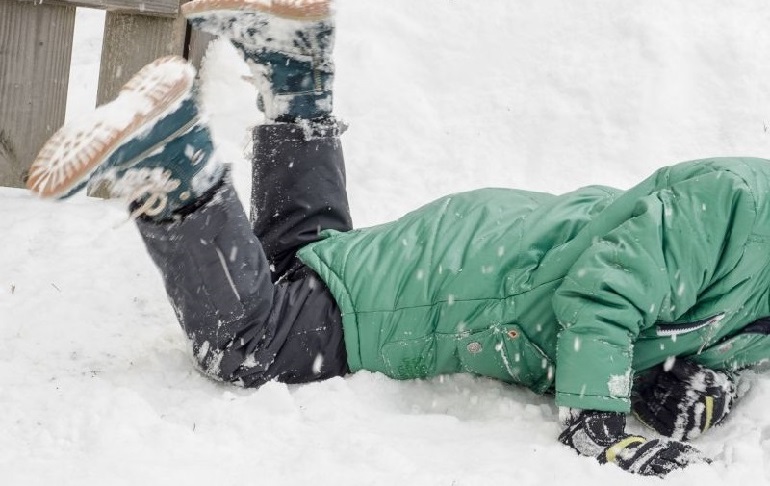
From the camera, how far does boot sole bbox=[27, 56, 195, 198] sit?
6.81 ft

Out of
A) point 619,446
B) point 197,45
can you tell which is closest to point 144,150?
point 619,446

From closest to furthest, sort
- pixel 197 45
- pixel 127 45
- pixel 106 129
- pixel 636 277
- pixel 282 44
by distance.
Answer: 1. pixel 106 129
2. pixel 636 277
3. pixel 282 44
4. pixel 127 45
5. pixel 197 45

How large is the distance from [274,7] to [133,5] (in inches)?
54.6

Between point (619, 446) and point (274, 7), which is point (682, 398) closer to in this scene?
point (619, 446)

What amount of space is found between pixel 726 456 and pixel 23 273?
2180 millimetres

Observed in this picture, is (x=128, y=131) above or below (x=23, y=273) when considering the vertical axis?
above

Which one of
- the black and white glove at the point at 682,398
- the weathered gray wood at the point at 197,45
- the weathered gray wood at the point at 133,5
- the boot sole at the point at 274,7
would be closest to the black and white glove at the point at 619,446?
the black and white glove at the point at 682,398

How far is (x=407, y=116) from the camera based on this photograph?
4.43 m

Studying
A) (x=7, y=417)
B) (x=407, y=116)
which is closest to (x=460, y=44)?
(x=407, y=116)

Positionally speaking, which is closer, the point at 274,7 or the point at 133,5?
the point at 274,7

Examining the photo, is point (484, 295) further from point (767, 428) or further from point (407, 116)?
point (407, 116)

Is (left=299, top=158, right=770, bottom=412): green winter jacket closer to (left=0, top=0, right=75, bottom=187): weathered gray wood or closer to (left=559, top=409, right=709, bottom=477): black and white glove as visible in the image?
(left=559, top=409, right=709, bottom=477): black and white glove

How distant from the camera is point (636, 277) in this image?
226 centimetres

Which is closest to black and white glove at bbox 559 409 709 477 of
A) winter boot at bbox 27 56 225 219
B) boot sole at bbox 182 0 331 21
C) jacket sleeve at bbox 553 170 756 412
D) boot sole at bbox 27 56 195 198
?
jacket sleeve at bbox 553 170 756 412
